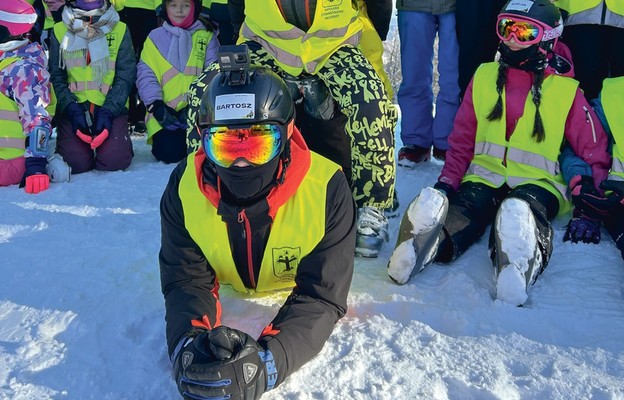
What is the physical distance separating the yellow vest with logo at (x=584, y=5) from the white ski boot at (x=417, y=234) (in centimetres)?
194

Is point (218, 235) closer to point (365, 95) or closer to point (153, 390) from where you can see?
point (153, 390)

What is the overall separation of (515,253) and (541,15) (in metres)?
1.54

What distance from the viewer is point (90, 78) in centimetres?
499

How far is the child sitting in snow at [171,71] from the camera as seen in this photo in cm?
510

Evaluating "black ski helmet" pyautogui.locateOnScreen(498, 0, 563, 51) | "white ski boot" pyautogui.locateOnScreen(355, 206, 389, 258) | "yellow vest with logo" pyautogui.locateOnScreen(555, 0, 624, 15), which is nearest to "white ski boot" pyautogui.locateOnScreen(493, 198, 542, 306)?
"white ski boot" pyautogui.locateOnScreen(355, 206, 389, 258)

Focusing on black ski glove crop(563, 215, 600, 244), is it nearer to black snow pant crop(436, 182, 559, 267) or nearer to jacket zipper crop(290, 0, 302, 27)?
black snow pant crop(436, 182, 559, 267)

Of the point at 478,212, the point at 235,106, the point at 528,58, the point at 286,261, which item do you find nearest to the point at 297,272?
the point at 286,261

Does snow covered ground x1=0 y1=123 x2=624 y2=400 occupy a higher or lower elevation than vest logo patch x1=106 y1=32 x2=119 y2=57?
lower

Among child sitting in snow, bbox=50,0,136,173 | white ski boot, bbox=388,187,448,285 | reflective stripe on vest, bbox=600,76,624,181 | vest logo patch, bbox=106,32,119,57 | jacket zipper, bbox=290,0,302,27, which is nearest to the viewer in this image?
white ski boot, bbox=388,187,448,285

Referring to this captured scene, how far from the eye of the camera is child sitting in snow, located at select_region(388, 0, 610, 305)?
3293 mm

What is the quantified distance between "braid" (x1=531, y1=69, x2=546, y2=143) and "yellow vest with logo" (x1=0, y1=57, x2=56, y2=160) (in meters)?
3.52

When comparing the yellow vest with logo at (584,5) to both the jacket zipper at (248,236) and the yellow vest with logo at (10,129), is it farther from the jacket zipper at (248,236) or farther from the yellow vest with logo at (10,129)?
the yellow vest with logo at (10,129)

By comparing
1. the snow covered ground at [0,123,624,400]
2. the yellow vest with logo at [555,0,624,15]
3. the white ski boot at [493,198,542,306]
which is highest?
the yellow vest with logo at [555,0,624,15]

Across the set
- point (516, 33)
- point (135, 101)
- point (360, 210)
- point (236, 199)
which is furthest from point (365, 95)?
point (135, 101)
